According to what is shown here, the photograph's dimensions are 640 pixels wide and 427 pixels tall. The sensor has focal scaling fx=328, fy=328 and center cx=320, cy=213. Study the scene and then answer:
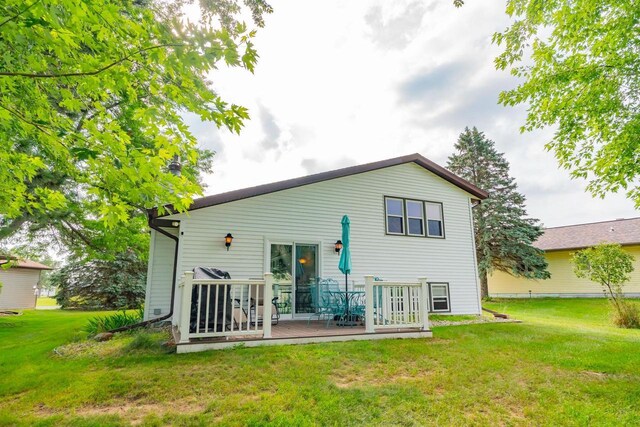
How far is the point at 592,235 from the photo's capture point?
21734 mm

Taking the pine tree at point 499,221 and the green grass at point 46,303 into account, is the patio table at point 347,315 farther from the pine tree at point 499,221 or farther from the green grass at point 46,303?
the green grass at point 46,303

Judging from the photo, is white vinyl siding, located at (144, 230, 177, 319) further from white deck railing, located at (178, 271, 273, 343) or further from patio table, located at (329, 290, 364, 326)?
patio table, located at (329, 290, 364, 326)

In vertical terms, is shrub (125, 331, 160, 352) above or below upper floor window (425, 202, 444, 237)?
below

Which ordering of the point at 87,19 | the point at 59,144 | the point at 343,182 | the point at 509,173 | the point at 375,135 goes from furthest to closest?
the point at 509,173 < the point at 375,135 < the point at 343,182 < the point at 59,144 < the point at 87,19

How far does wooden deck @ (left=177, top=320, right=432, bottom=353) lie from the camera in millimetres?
5340

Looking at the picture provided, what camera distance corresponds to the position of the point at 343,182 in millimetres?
9930

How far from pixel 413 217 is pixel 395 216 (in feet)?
2.37

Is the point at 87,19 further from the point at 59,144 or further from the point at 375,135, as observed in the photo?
the point at 375,135

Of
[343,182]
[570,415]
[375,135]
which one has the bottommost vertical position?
[570,415]

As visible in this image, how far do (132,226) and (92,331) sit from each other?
4688 millimetres

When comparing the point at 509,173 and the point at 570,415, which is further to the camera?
the point at 509,173

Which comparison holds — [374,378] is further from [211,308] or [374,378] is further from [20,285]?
[20,285]

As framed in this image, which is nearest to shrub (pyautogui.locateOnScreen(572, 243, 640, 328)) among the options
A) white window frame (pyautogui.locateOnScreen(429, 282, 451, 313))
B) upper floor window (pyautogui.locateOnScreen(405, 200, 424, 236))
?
white window frame (pyautogui.locateOnScreen(429, 282, 451, 313))

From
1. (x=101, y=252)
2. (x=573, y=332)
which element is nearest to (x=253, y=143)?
(x=101, y=252)
